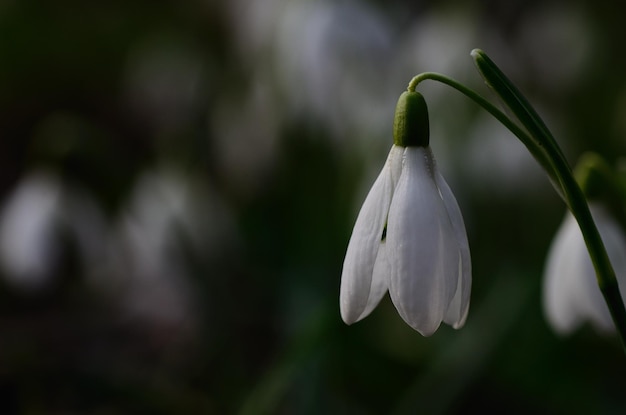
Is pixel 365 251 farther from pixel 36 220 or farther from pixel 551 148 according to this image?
pixel 36 220

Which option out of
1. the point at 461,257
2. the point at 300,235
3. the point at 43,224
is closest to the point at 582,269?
the point at 461,257

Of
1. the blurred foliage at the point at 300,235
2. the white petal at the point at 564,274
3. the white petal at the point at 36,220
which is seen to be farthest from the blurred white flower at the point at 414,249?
the white petal at the point at 36,220

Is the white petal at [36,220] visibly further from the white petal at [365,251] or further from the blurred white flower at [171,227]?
the white petal at [365,251]

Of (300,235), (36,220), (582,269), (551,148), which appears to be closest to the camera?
(551,148)

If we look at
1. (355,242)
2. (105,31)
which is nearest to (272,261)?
(355,242)

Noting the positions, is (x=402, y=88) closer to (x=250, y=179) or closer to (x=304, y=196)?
(x=304, y=196)

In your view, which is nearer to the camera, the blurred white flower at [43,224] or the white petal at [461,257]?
the white petal at [461,257]

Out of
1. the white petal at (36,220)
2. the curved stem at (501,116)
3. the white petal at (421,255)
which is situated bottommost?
the white petal at (421,255)

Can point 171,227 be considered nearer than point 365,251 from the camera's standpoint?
No
